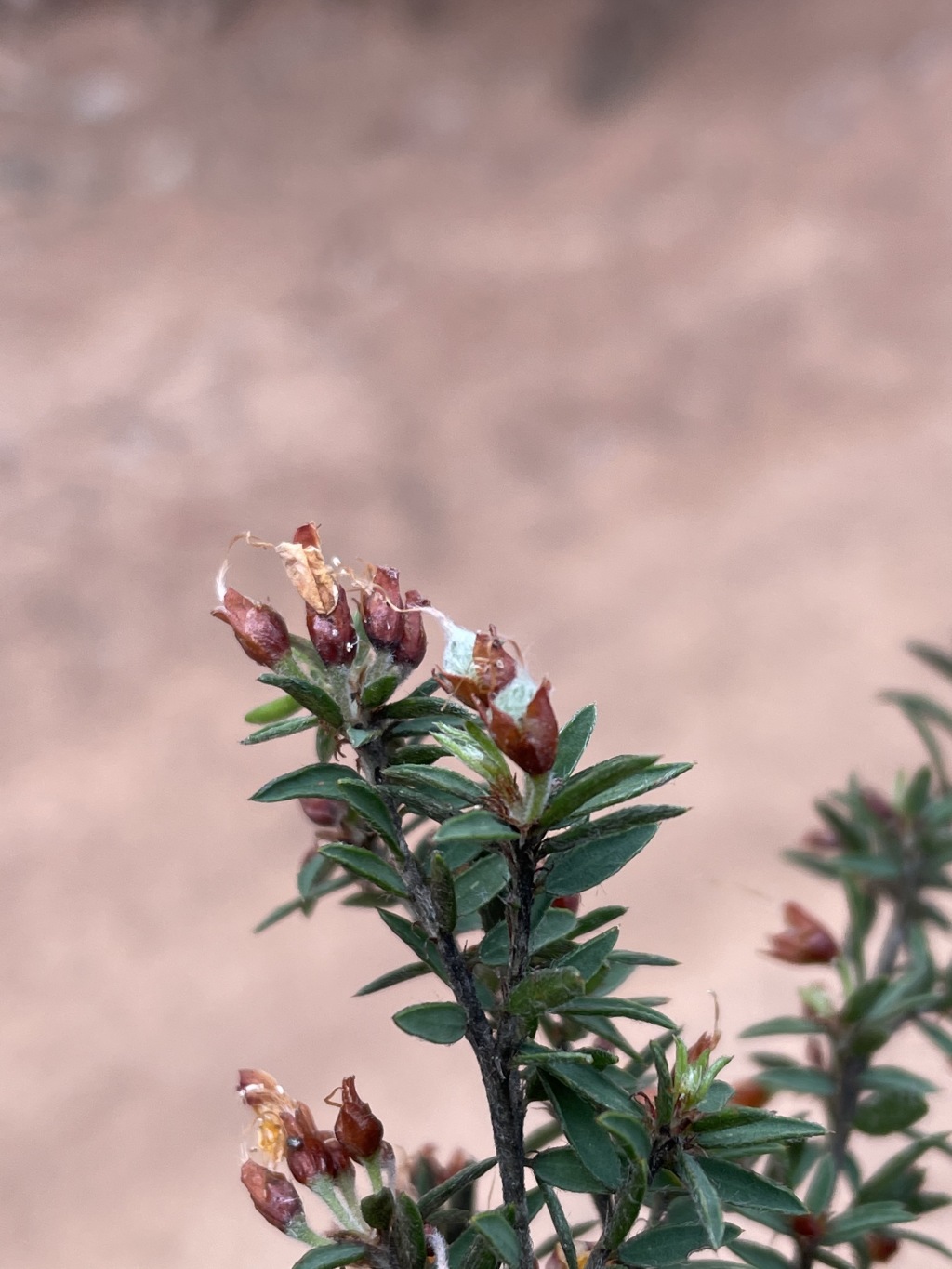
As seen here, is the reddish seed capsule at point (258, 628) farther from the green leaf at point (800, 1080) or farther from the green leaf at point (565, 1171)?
the green leaf at point (800, 1080)

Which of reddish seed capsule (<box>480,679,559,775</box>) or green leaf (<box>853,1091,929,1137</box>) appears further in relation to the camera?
green leaf (<box>853,1091,929,1137</box>)

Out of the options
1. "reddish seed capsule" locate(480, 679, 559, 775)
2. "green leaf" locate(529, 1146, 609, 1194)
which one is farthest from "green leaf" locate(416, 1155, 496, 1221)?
"reddish seed capsule" locate(480, 679, 559, 775)

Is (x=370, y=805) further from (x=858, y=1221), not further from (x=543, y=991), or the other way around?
(x=858, y=1221)

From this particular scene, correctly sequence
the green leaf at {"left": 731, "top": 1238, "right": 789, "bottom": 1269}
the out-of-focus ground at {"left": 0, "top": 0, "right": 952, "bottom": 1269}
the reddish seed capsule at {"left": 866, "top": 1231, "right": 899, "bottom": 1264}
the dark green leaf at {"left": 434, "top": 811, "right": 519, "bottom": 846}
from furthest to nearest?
the out-of-focus ground at {"left": 0, "top": 0, "right": 952, "bottom": 1269}, the reddish seed capsule at {"left": 866, "top": 1231, "right": 899, "bottom": 1264}, the green leaf at {"left": 731, "top": 1238, "right": 789, "bottom": 1269}, the dark green leaf at {"left": 434, "top": 811, "right": 519, "bottom": 846}

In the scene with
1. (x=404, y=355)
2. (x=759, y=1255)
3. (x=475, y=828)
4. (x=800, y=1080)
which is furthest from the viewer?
(x=404, y=355)

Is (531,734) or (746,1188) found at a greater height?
(531,734)

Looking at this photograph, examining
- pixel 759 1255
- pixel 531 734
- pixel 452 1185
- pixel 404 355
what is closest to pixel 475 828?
pixel 531 734

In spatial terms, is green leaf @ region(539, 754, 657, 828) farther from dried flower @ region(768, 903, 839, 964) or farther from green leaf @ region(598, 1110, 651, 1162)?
dried flower @ region(768, 903, 839, 964)

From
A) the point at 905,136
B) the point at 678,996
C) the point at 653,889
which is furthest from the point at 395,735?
the point at 905,136
